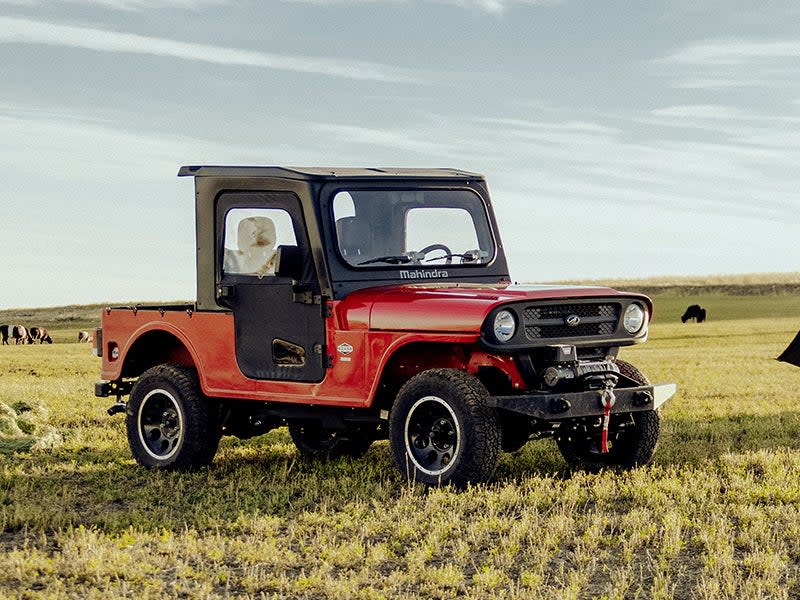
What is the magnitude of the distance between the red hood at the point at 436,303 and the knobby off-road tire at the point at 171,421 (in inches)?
78.5

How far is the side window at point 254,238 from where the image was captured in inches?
428

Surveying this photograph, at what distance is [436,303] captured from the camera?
31.6ft

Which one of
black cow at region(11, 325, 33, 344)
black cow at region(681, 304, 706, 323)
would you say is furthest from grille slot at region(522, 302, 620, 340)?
black cow at region(681, 304, 706, 323)

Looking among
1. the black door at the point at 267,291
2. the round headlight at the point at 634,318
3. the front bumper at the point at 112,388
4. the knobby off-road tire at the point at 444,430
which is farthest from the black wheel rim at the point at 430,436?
the front bumper at the point at 112,388

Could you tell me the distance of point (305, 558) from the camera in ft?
25.3

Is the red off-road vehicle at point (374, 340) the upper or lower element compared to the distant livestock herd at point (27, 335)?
upper

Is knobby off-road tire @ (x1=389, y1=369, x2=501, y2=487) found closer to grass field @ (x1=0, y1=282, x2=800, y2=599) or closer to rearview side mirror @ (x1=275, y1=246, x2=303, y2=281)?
grass field @ (x1=0, y1=282, x2=800, y2=599)

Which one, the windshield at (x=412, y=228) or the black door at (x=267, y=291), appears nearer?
the black door at (x=267, y=291)

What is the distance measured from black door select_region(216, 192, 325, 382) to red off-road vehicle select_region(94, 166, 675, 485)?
0.02 m

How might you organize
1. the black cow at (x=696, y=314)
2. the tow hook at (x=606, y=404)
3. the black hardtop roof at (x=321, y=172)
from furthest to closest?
the black cow at (x=696, y=314) → the black hardtop roof at (x=321, y=172) → the tow hook at (x=606, y=404)

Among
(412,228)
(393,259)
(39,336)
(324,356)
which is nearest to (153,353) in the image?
(324,356)

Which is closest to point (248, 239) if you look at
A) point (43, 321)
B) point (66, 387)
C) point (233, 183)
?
point (233, 183)

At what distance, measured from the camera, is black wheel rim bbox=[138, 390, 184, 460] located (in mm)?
11547

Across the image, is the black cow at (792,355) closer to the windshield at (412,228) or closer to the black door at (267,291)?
Result: the windshield at (412,228)
